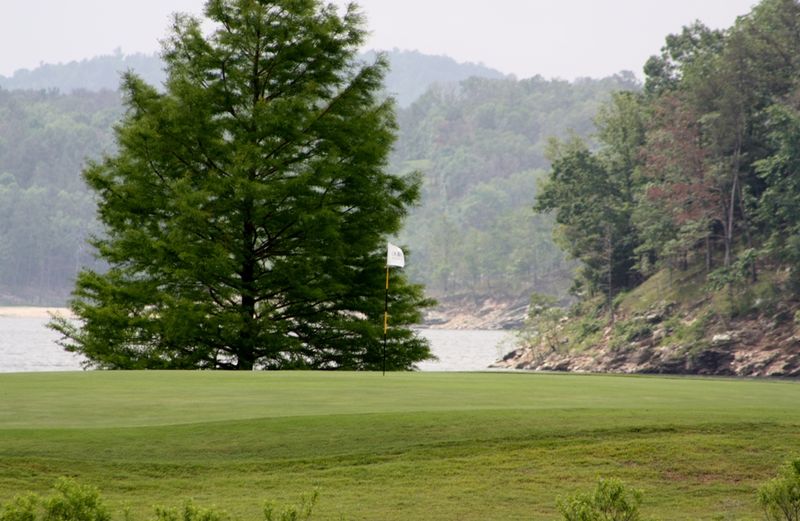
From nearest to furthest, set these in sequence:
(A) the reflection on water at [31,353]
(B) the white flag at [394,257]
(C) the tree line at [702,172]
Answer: (B) the white flag at [394,257] < (C) the tree line at [702,172] < (A) the reflection on water at [31,353]

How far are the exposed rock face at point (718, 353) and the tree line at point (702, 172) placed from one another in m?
2.93

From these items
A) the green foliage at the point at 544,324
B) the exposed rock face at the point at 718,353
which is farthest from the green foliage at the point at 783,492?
the green foliage at the point at 544,324

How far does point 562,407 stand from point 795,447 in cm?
300

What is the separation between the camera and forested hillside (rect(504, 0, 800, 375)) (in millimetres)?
67438

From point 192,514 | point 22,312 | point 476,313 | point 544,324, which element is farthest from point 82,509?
point 22,312

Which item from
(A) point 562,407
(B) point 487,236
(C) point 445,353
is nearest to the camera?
(A) point 562,407

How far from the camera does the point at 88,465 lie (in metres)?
13.0

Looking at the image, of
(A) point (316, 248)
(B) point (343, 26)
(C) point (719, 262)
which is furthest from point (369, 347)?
(C) point (719, 262)

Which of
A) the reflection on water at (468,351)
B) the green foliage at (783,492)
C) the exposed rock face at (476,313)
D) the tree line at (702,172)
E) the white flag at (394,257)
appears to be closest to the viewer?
the green foliage at (783,492)

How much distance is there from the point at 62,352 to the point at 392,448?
81910mm

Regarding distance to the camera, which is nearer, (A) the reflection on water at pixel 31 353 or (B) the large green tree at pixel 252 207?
(B) the large green tree at pixel 252 207

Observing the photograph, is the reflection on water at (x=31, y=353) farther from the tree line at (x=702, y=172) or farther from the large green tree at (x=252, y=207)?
the tree line at (x=702, y=172)

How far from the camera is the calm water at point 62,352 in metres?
75.0

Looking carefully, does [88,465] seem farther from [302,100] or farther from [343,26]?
[343,26]
